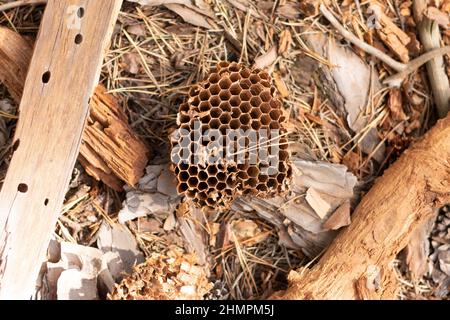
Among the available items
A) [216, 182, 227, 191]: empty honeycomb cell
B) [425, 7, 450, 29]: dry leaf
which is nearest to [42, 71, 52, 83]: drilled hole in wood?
[216, 182, 227, 191]: empty honeycomb cell

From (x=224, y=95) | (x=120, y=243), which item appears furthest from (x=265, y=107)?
(x=120, y=243)

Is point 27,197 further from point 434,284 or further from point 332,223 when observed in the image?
point 434,284

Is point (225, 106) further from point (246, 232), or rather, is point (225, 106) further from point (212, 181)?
point (246, 232)

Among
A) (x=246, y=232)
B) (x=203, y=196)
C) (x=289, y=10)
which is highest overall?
(x=289, y=10)

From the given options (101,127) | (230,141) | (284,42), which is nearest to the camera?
(230,141)

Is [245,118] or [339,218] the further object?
[339,218]

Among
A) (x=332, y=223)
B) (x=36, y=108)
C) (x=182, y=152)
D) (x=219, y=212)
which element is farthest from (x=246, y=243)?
(x=36, y=108)
